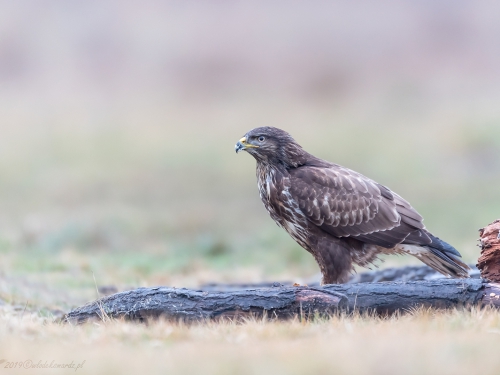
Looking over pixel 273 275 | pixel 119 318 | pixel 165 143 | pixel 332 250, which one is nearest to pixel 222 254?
pixel 273 275

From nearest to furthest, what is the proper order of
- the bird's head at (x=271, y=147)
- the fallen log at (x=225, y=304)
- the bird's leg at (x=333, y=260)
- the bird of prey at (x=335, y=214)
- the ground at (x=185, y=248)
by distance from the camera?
the ground at (x=185, y=248)
the fallen log at (x=225, y=304)
the bird's leg at (x=333, y=260)
the bird of prey at (x=335, y=214)
the bird's head at (x=271, y=147)

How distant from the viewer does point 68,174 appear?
2902 cm

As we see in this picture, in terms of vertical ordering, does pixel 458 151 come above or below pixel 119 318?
above

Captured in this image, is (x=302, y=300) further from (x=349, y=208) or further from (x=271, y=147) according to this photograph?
(x=271, y=147)

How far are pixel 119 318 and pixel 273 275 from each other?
824cm

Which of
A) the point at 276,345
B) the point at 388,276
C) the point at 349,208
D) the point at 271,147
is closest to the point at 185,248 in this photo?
the point at 388,276

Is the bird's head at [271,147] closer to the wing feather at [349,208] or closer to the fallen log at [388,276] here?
the wing feather at [349,208]

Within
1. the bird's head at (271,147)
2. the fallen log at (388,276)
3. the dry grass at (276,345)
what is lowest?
the fallen log at (388,276)

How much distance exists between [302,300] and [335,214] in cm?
224

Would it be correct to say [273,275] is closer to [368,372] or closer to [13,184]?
[368,372]

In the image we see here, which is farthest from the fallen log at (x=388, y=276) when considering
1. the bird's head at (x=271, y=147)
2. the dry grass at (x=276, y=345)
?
the dry grass at (x=276, y=345)

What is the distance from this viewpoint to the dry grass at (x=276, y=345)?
16.2ft

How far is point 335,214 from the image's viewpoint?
897 cm

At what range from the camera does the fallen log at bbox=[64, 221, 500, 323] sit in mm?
6859
